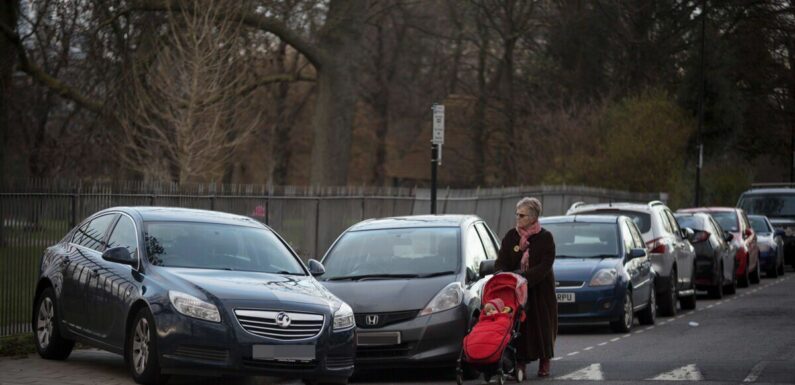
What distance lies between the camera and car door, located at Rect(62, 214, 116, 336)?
13352 mm

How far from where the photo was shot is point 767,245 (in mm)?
34969

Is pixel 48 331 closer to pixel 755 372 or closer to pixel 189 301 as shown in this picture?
pixel 189 301

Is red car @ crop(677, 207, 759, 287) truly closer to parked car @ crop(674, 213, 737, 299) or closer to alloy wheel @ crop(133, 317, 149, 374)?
parked car @ crop(674, 213, 737, 299)

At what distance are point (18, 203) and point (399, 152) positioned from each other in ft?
190

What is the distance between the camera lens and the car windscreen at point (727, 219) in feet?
103

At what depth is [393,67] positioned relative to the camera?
62.5 metres

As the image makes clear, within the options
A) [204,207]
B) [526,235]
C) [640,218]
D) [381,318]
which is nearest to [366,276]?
[381,318]

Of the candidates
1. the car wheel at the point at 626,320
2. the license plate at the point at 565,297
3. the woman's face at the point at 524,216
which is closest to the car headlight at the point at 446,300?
the woman's face at the point at 524,216

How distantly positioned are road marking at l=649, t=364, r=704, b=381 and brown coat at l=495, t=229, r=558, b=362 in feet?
3.63

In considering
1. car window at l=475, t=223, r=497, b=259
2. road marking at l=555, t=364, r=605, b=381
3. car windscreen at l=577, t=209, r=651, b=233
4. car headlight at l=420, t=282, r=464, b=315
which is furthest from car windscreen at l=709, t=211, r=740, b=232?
car headlight at l=420, t=282, r=464, b=315

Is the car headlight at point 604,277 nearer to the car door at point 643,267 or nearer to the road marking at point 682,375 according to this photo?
the car door at point 643,267

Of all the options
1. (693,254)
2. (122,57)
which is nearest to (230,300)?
(693,254)

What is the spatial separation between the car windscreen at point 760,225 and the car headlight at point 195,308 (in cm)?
2545

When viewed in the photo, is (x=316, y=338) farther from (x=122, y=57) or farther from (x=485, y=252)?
(x=122, y=57)
